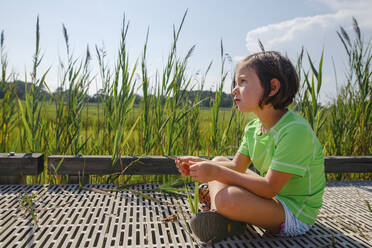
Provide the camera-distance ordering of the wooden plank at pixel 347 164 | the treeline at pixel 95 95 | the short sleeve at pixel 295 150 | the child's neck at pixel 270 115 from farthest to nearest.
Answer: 1. the wooden plank at pixel 347 164
2. the treeline at pixel 95 95
3. the child's neck at pixel 270 115
4. the short sleeve at pixel 295 150

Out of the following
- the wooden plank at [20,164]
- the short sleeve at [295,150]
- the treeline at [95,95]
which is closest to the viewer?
the short sleeve at [295,150]

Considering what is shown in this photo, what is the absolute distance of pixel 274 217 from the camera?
1184 mm

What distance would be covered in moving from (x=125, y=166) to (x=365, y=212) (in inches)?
62.8

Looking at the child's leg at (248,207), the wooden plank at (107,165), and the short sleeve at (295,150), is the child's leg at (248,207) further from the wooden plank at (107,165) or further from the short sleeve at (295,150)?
the wooden plank at (107,165)

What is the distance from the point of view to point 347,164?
2.21m

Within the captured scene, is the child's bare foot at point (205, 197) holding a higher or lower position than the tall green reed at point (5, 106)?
lower

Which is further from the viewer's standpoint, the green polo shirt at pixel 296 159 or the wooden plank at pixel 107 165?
the wooden plank at pixel 107 165

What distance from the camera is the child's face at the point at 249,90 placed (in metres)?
1.21

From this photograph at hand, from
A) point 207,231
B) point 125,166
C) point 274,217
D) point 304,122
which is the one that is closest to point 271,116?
point 304,122

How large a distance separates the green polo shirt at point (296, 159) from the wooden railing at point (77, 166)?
2.69 ft

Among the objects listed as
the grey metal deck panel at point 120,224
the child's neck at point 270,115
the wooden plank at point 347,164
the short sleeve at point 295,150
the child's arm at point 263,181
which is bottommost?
the grey metal deck panel at point 120,224

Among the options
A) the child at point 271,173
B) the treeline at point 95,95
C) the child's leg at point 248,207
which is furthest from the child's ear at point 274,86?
the treeline at point 95,95

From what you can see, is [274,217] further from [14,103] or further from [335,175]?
[14,103]

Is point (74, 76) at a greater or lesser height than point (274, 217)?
greater
